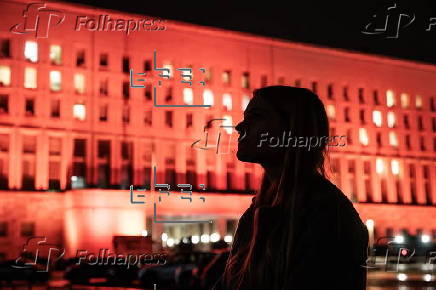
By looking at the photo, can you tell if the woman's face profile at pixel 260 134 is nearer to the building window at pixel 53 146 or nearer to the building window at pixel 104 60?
the building window at pixel 53 146

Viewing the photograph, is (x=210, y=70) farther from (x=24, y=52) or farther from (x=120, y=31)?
(x=24, y=52)

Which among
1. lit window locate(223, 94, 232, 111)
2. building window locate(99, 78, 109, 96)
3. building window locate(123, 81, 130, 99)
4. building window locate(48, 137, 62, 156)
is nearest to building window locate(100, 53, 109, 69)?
building window locate(99, 78, 109, 96)

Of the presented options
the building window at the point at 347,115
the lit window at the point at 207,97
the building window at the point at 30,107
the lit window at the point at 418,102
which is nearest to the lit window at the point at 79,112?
the building window at the point at 30,107

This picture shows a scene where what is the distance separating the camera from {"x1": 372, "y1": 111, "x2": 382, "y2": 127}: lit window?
198 ft

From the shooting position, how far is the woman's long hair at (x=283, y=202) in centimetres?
134

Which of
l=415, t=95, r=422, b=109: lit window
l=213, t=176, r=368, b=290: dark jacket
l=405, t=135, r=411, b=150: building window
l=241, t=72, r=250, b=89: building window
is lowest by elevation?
l=213, t=176, r=368, b=290: dark jacket

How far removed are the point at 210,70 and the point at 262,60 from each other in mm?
5037

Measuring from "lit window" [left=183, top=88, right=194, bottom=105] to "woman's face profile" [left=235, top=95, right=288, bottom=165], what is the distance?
49.8 m

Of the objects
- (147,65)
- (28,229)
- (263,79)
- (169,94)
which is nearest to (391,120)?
(263,79)

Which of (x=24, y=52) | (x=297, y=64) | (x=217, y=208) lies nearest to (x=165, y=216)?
(x=217, y=208)

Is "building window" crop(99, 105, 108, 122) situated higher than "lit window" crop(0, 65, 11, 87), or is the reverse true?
"lit window" crop(0, 65, 11, 87)

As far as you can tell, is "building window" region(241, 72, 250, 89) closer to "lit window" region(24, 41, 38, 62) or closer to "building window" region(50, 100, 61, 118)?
"building window" region(50, 100, 61, 118)

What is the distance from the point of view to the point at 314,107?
1528 millimetres

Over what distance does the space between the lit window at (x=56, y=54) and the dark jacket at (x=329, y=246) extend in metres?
47.4
